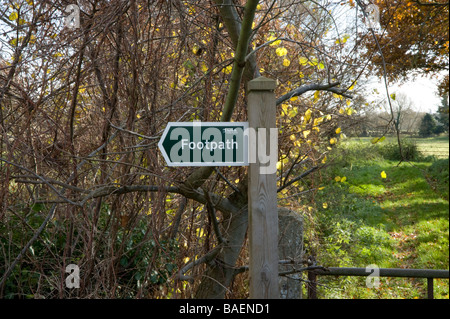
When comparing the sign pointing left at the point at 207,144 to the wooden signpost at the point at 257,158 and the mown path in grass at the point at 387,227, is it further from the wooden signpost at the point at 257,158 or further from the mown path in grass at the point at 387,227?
the mown path in grass at the point at 387,227

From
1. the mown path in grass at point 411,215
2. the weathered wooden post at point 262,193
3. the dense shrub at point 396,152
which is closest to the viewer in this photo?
the weathered wooden post at point 262,193

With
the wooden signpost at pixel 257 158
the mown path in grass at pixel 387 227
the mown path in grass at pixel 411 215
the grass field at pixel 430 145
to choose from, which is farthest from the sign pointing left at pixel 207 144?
the grass field at pixel 430 145

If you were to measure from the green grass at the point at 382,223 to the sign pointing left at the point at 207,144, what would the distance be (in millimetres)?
3441

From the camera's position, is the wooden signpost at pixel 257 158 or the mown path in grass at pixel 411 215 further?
the mown path in grass at pixel 411 215

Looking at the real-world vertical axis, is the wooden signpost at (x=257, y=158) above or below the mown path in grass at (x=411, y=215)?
above

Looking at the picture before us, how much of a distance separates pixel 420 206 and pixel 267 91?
9.53 meters

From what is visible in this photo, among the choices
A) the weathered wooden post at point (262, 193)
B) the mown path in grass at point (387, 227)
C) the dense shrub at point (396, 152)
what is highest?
the dense shrub at point (396, 152)

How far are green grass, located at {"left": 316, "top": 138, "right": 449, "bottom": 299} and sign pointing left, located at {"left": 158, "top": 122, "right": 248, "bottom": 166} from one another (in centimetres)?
344

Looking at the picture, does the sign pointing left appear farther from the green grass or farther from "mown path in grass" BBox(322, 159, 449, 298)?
→ "mown path in grass" BBox(322, 159, 449, 298)

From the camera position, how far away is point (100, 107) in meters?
3.42

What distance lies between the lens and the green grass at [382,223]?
6.62 metres

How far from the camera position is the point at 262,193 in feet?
6.18

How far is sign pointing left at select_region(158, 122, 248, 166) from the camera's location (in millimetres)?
1932

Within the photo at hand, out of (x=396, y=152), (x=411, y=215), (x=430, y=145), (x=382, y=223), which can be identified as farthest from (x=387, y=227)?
(x=430, y=145)
